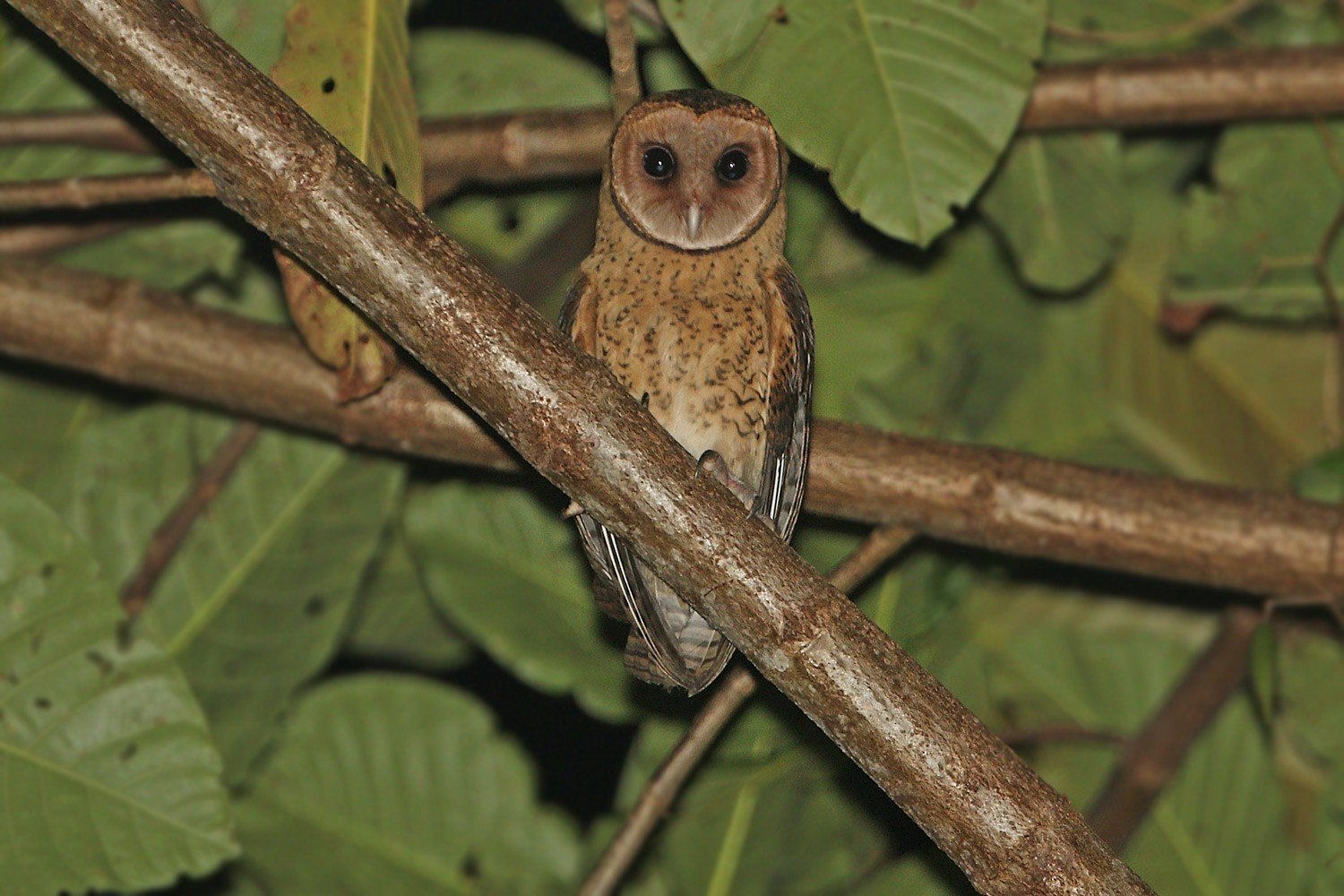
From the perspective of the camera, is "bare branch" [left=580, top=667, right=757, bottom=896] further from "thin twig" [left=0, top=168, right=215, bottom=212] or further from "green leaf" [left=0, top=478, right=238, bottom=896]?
"thin twig" [left=0, top=168, right=215, bottom=212]

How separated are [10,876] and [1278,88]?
264cm

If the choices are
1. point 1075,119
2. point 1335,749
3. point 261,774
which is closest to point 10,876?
point 261,774

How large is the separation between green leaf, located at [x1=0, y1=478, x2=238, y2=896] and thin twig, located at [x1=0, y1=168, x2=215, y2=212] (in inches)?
19.2

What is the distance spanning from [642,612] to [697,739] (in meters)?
0.19

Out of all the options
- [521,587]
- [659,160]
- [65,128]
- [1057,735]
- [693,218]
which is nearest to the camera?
[659,160]

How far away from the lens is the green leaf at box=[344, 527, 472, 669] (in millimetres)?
3010

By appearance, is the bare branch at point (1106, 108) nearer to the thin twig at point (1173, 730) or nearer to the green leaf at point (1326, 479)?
the green leaf at point (1326, 479)

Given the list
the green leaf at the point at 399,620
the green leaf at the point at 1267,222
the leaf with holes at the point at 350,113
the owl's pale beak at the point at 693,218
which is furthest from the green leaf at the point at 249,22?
the green leaf at the point at 1267,222

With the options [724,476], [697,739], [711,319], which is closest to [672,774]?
[697,739]

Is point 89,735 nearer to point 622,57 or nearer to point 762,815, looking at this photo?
point 762,815

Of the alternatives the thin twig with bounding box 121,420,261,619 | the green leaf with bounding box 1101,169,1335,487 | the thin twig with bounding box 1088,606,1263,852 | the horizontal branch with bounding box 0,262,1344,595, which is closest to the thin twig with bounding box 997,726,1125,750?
the thin twig with bounding box 1088,606,1263,852

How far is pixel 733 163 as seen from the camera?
6.45 feet

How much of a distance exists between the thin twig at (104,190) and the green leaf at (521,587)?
0.69m

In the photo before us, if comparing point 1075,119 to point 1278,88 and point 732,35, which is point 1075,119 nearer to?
point 1278,88
